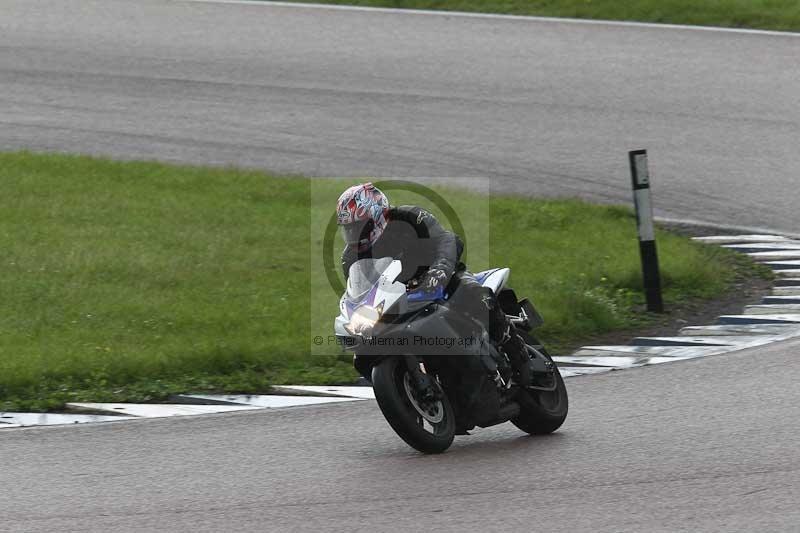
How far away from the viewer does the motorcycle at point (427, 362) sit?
24.4 feet

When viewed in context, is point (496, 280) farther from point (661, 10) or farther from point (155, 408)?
point (661, 10)

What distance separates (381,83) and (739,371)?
1058 cm

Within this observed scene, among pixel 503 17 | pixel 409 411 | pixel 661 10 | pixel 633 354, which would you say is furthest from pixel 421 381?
pixel 661 10

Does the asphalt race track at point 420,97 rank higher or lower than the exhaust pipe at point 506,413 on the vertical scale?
Result: higher

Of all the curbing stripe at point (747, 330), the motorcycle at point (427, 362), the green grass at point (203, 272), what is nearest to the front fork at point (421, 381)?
the motorcycle at point (427, 362)

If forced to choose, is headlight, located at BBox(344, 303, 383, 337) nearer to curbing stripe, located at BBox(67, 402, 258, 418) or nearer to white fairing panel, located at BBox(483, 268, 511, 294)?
white fairing panel, located at BBox(483, 268, 511, 294)

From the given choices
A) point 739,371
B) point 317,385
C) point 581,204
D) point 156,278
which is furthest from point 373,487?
point 581,204

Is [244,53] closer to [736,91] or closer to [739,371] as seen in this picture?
[736,91]

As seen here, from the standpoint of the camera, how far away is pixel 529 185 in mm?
15461

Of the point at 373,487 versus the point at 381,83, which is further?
the point at 381,83

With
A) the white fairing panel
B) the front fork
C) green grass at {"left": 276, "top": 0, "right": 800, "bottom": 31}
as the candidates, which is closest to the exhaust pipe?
the front fork

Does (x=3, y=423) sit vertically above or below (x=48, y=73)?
below

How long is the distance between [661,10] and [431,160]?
7.45 m

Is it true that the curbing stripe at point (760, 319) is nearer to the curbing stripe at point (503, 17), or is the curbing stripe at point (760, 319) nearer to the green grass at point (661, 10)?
the curbing stripe at point (503, 17)
